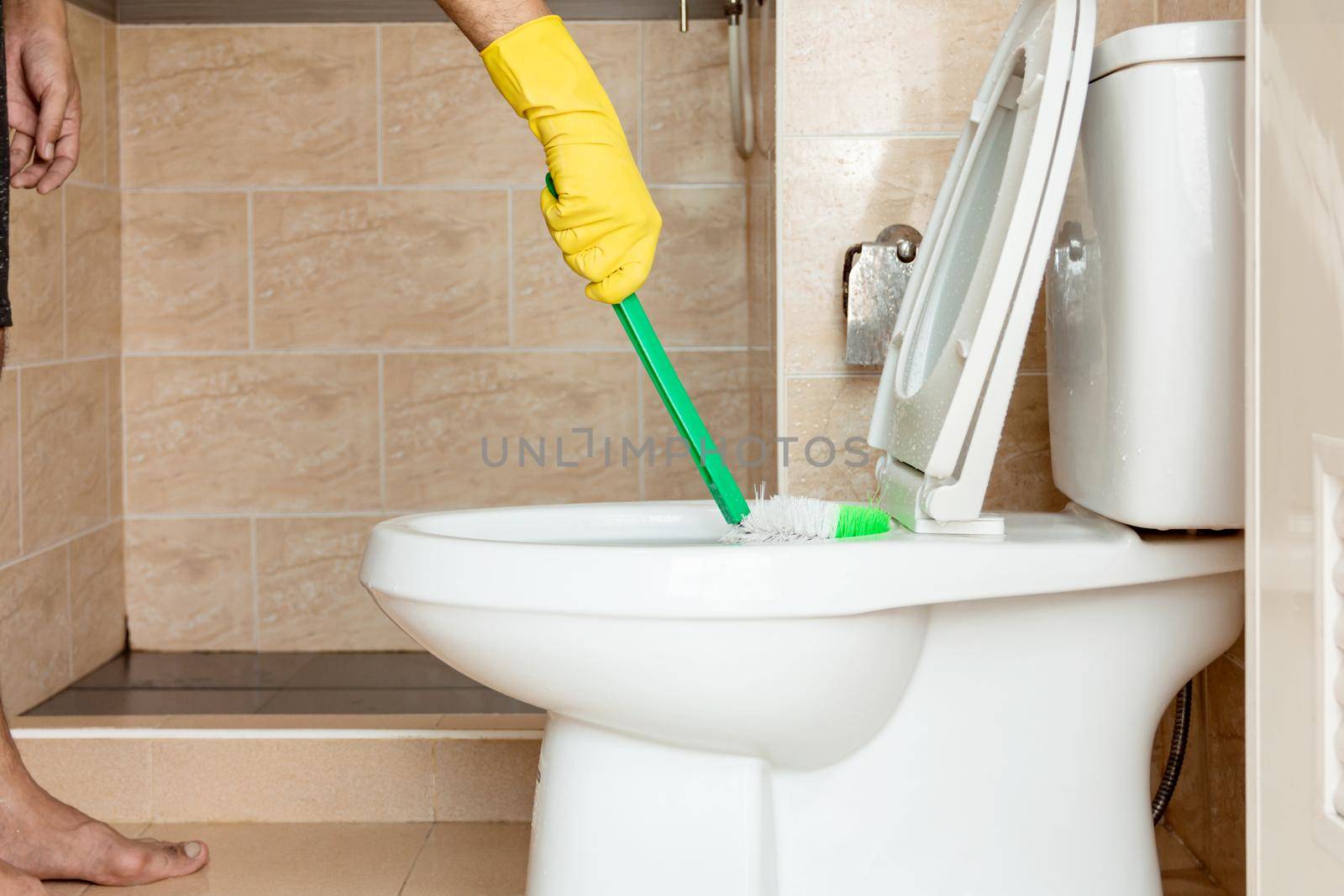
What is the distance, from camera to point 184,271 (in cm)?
238

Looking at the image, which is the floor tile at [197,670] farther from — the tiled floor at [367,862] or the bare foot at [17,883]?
the bare foot at [17,883]

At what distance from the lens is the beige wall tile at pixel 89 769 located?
5.04 feet

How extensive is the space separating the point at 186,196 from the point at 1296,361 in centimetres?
209

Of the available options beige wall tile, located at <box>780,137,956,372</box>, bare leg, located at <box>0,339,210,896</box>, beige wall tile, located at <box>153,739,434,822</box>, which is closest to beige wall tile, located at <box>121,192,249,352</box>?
beige wall tile, located at <box>153,739,434,822</box>

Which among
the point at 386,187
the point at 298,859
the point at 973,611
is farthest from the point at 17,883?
the point at 386,187

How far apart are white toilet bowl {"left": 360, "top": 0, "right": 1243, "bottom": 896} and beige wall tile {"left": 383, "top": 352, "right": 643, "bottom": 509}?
1.30 meters

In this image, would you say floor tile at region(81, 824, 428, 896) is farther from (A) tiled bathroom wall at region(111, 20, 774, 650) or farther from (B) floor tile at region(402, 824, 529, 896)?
(A) tiled bathroom wall at region(111, 20, 774, 650)

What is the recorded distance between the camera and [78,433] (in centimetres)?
221

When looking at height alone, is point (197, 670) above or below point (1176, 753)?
below

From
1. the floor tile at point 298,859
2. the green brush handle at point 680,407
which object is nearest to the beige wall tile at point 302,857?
the floor tile at point 298,859

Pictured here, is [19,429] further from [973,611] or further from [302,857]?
[973,611]

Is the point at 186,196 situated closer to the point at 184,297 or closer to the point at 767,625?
the point at 184,297

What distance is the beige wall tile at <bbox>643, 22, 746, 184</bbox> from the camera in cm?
235

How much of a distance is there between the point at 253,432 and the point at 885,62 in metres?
1.44
